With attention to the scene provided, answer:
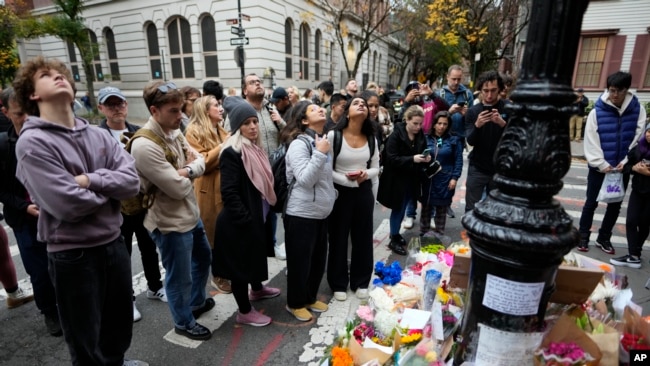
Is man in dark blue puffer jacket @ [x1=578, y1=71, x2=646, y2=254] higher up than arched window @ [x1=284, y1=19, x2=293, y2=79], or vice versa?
arched window @ [x1=284, y1=19, x2=293, y2=79]

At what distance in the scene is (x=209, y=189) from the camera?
3342 mm

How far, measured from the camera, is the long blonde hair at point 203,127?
3.53 meters

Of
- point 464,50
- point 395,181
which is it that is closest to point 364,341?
point 395,181

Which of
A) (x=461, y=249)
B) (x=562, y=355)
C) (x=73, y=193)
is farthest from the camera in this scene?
(x=461, y=249)

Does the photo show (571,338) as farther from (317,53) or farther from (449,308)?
(317,53)

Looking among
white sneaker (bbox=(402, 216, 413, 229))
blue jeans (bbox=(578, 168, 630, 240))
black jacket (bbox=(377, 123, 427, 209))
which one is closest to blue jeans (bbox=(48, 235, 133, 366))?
black jacket (bbox=(377, 123, 427, 209))

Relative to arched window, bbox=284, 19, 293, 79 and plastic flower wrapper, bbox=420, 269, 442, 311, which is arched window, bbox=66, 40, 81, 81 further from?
plastic flower wrapper, bbox=420, 269, 442, 311

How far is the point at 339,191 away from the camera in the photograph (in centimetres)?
338

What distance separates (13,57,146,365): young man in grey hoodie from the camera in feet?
5.75

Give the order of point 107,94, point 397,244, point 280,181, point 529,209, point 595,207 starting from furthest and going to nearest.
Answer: point 397,244, point 595,207, point 280,181, point 107,94, point 529,209

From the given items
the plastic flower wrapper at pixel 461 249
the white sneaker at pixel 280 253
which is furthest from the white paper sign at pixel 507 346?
the white sneaker at pixel 280 253

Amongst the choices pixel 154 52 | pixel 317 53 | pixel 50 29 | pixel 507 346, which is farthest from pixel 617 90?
pixel 50 29

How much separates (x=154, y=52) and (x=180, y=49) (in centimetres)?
215

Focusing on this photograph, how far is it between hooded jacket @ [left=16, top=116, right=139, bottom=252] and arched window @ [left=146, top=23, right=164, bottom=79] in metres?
19.5
